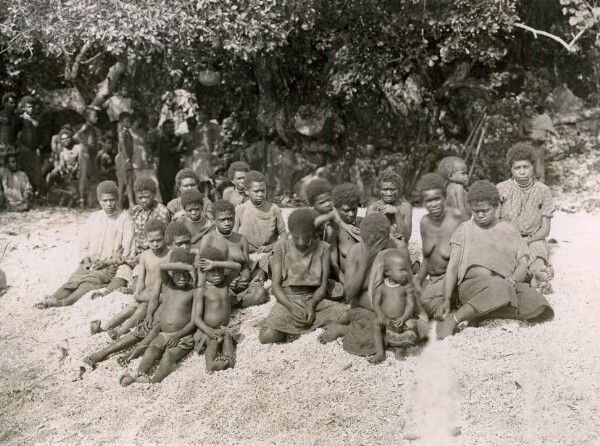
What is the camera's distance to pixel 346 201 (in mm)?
5297

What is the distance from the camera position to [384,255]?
4.61 metres

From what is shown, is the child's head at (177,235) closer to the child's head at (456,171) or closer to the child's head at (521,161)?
the child's head at (456,171)

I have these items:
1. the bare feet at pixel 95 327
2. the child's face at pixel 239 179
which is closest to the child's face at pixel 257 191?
the child's face at pixel 239 179

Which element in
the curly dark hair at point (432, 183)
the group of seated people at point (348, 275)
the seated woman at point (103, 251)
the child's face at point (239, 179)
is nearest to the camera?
the group of seated people at point (348, 275)

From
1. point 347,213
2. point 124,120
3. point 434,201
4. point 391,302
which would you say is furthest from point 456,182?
point 124,120

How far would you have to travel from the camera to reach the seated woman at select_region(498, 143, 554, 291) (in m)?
5.64

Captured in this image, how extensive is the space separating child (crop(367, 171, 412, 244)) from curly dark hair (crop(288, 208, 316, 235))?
24.4 inches

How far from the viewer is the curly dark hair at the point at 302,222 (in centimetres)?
500

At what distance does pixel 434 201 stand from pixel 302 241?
1.14 m

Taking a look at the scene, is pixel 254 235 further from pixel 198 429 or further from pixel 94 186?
pixel 94 186

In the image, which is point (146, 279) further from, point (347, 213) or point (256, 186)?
point (347, 213)

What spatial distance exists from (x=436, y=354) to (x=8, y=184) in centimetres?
788

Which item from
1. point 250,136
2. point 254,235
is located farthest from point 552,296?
point 250,136

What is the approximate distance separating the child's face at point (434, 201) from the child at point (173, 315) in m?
1.95
